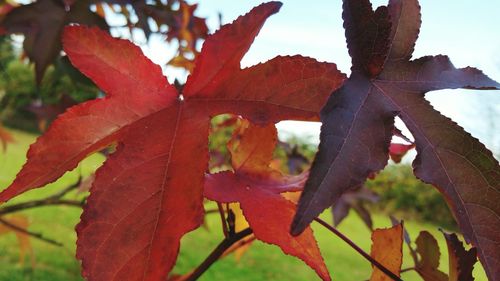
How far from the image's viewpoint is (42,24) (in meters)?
0.97

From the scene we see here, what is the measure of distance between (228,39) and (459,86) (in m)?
0.17

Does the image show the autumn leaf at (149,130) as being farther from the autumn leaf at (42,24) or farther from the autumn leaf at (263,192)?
the autumn leaf at (42,24)

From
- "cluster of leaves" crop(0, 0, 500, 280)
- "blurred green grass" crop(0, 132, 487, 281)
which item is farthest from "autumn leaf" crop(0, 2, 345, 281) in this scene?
"blurred green grass" crop(0, 132, 487, 281)

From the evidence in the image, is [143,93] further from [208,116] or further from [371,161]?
[371,161]

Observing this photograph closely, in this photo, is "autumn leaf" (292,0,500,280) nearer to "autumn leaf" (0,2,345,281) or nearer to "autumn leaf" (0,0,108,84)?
"autumn leaf" (0,2,345,281)

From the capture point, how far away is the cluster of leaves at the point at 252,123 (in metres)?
0.31

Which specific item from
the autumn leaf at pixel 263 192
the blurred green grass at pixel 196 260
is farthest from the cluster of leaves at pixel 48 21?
the blurred green grass at pixel 196 260

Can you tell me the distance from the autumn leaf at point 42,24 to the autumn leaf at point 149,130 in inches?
22.4

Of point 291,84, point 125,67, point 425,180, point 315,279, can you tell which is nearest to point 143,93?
point 125,67

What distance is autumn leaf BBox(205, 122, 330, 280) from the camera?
1.32ft

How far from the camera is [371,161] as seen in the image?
301 millimetres

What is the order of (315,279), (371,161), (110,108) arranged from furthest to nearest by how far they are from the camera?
1. (315,279)
2. (110,108)
3. (371,161)

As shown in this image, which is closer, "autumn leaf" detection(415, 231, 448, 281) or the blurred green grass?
"autumn leaf" detection(415, 231, 448, 281)

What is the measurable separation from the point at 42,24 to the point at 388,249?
0.78 meters
